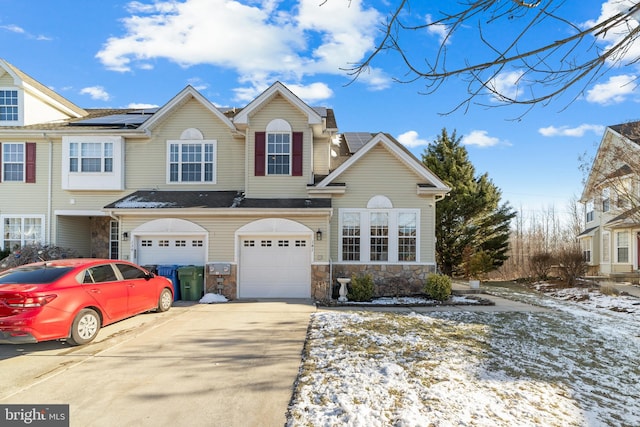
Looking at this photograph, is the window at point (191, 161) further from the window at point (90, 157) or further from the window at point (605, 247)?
the window at point (605, 247)

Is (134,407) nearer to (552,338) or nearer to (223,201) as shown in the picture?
(552,338)

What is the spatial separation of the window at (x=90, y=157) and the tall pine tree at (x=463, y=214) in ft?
53.3

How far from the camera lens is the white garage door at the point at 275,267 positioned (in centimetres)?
1355

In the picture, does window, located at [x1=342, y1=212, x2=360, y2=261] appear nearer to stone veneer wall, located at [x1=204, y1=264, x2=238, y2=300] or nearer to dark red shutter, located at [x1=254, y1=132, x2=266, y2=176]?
dark red shutter, located at [x1=254, y1=132, x2=266, y2=176]

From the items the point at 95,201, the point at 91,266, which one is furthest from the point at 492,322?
the point at 95,201

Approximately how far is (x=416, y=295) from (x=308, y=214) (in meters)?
4.72

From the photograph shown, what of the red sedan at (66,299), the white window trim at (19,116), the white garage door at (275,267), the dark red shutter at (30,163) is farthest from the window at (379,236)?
the white window trim at (19,116)

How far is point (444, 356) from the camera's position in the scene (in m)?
6.67

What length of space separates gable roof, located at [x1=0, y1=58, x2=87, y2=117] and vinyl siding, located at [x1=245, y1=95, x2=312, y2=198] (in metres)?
9.58

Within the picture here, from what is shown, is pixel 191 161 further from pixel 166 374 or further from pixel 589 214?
pixel 589 214

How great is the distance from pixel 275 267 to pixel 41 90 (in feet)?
41.9

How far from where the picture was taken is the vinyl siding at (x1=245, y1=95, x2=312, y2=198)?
1448 centimetres

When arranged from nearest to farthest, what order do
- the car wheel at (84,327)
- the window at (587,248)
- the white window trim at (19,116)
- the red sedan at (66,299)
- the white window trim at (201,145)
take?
→ the red sedan at (66,299)
the car wheel at (84,327)
the white window trim at (201,145)
the white window trim at (19,116)
the window at (587,248)

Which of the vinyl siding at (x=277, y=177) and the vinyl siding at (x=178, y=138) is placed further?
the vinyl siding at (x=178, y=138)
